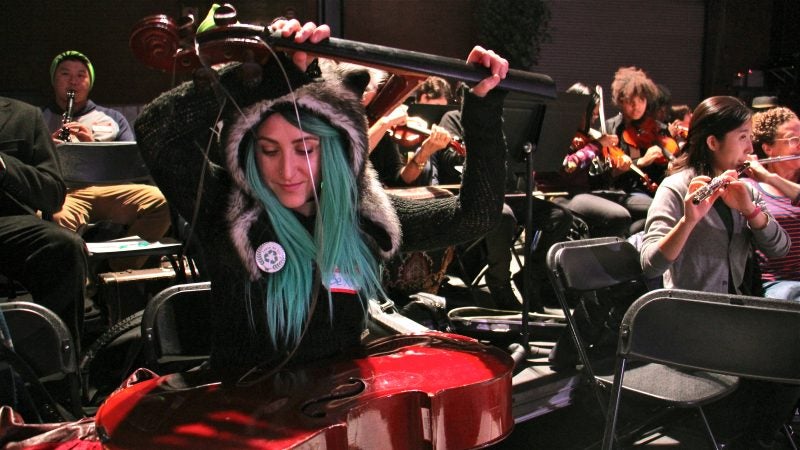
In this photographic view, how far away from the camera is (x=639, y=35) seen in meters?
9.75

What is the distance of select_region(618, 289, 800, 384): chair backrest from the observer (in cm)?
189

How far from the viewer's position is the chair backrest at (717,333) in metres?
1.89

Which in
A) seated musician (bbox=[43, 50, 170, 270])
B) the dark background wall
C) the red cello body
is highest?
the dark background wall

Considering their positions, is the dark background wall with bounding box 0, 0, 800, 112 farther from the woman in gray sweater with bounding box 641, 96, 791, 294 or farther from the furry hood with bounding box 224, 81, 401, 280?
the furry hood with bounding box 224, 81, 401, 280

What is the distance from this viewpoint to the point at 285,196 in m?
1.51

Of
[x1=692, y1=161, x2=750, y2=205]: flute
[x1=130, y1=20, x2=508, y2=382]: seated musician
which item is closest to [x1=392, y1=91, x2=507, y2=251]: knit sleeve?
[x1=130, y1=20, x2=508, y2=382]: seated musician

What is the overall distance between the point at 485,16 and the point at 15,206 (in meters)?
5.98

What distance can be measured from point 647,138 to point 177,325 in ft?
14.4

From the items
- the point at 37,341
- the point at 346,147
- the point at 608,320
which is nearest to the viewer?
the point at 346,147

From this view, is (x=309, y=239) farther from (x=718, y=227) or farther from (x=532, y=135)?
(x=532, y=135)

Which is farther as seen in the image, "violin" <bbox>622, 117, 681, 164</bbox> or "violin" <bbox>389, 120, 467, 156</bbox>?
"violin" <bbox>622, 117, 681, 164</bbox>

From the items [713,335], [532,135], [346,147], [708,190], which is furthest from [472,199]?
[532,135]

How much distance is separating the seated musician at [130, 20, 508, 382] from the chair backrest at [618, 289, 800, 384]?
75cm

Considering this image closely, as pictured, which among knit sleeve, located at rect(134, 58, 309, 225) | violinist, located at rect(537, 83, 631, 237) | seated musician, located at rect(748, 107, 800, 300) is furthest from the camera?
violinist, located at rect(537, 83, 631, 237)
